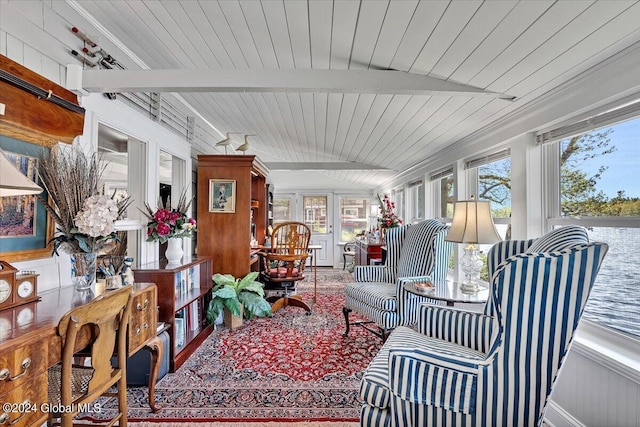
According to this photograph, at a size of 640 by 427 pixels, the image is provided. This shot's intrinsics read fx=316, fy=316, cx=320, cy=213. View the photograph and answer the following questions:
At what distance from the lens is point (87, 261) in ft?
5.26

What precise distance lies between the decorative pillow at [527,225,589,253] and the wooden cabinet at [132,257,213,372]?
2.06 meters

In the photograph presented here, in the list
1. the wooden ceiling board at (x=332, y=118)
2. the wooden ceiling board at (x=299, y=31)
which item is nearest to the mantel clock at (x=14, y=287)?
the wooden ceiling board at (x=299, y=31)

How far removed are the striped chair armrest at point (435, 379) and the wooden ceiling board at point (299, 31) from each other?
169cm

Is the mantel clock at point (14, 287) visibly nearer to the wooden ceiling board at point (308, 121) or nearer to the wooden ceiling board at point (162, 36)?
the wooden ceiling board at point (162, 36)

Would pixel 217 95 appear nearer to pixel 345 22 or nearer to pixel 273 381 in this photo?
pixel 345 22

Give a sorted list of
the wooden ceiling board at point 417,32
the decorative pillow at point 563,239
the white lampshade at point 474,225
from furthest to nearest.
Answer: the white lampshade at point 474,225, the wooden ceiling board at point 417,32, the decorative pillow at point 563,239

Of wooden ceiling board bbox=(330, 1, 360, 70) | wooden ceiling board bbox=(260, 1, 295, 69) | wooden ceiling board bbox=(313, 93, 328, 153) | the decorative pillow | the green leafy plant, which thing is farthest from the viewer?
the green leafy plant

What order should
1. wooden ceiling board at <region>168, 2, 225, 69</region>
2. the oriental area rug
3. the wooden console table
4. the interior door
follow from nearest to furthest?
the wooden console table, wooden ceiling board at <region>168, 2, 225, 69</region>, the oriental area rug, the interior door

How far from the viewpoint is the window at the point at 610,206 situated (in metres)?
1.57

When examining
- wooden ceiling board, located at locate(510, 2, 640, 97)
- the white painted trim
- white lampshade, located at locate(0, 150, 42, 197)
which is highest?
wooden ceiling board, located at locate(510, 2, 640, 97)

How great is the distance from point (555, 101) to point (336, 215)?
6156mm

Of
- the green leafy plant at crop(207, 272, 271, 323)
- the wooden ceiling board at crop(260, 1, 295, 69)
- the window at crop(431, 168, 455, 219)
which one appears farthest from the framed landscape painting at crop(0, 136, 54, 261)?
the window at crop(431, 168, 455, 219)

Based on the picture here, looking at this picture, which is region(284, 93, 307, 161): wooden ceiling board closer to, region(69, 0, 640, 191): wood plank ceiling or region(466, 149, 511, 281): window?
region(69, 0, 640, 191): wood plank ceiling

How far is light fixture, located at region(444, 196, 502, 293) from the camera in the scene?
2109 mm
